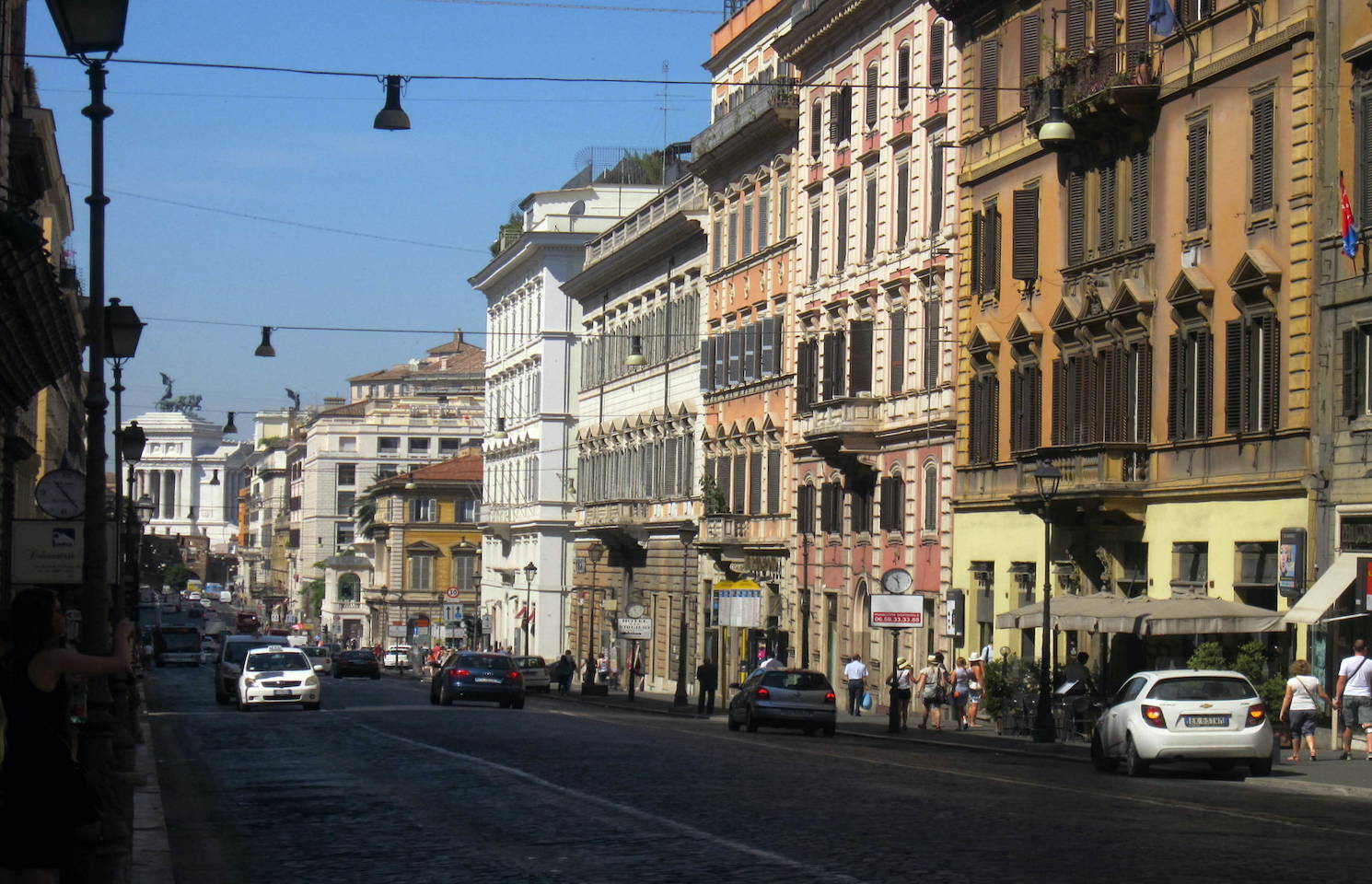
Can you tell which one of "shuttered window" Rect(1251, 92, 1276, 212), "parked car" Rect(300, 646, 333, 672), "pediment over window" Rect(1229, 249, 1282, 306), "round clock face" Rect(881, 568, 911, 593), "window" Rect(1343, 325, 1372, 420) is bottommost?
"parked car" Rect(300, 646, 333, 672)

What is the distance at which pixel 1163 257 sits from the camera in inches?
1602

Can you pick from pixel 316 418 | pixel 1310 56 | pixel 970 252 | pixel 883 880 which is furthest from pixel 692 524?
pixel 316 418

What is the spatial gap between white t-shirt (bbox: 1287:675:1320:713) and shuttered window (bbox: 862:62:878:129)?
90.7 feet

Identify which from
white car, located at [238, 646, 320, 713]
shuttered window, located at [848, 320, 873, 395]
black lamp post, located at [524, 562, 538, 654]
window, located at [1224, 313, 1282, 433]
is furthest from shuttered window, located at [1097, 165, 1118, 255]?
black lamp post, located at [524, 562, 538, 654]

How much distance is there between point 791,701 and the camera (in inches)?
1682

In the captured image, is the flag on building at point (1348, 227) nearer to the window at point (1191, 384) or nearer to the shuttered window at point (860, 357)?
the window at point (1191, 384)

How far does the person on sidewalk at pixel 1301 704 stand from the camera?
3247 cm

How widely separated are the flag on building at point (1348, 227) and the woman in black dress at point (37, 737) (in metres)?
26.7

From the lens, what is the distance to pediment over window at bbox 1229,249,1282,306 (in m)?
36.3

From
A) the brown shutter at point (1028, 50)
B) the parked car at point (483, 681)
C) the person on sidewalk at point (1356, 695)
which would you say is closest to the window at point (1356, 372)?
the person on sidewalk at point (1356, 695)

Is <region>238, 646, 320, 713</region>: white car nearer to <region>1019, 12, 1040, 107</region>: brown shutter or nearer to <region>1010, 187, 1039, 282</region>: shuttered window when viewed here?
<region>1010, 187, 1039, 282</region>: shuttered window

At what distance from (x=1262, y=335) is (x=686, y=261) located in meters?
42.9

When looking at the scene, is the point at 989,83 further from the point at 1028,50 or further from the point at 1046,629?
the point at 1046,629

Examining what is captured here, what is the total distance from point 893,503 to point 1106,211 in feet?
45.9
